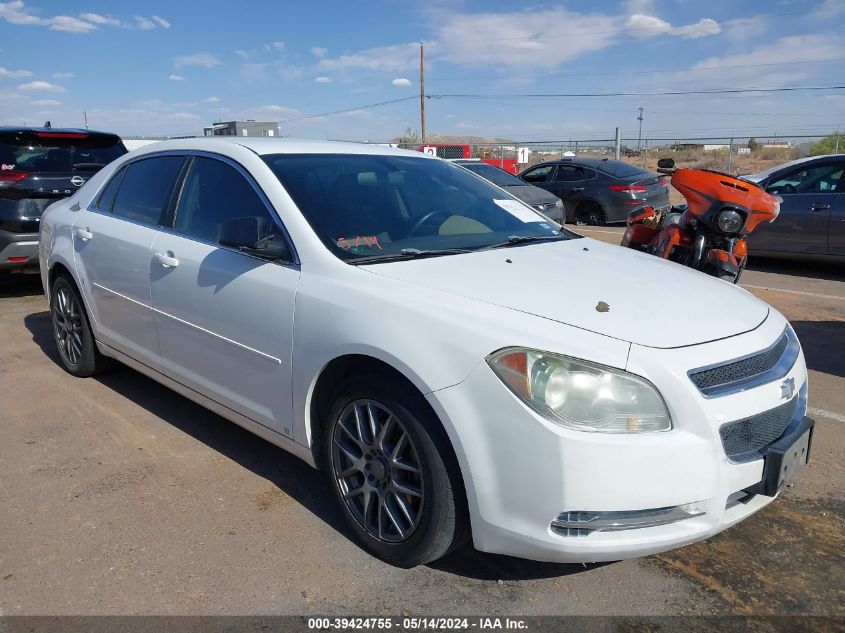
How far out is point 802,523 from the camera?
3.18 meters

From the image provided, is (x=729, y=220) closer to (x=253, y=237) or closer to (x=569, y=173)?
(x=253, y=237)

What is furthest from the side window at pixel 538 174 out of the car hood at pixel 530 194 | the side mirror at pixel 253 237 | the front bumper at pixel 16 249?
the side mirror at pixel 253 237

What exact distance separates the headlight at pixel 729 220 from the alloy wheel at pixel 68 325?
4704mm

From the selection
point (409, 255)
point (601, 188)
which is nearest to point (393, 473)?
point (409, 255)

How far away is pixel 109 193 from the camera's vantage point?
15.5 ft

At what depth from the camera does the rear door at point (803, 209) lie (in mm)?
8781

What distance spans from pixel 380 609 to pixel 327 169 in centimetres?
209

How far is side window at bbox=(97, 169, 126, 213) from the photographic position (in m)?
4.68

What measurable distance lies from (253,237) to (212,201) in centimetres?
72

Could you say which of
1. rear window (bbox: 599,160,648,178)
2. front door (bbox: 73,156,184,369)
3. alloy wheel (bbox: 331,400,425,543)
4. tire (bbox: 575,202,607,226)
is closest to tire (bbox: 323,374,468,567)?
alloy wheel (bbox: 331,400,425,543)

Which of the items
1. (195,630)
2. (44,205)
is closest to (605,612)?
(195,630)

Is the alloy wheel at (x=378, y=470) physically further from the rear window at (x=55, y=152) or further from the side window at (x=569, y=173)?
the side window at (x=569, y=173)

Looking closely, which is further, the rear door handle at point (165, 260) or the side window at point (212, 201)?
the rear door handle at point (165, 260)

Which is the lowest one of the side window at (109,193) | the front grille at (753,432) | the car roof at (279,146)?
the front grille at (753,432)
